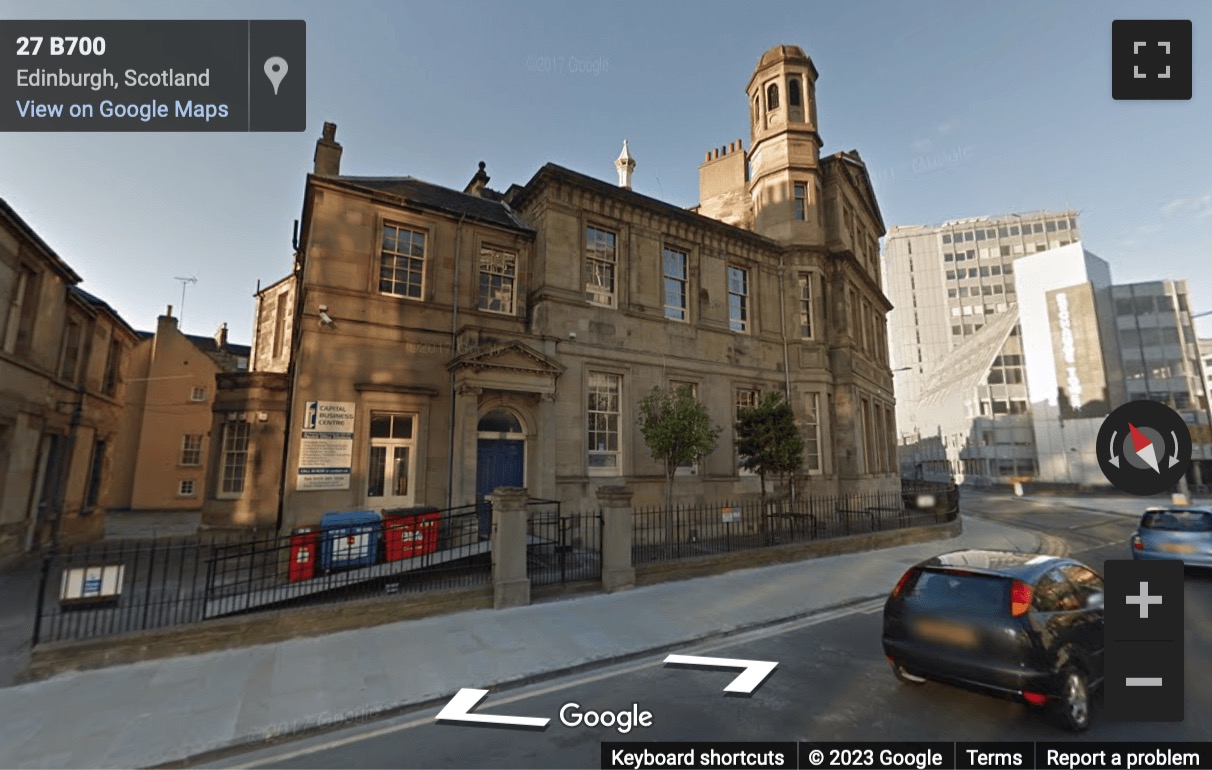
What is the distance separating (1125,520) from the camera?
2370 centimetres

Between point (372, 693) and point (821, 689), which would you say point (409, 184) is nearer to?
point (372, 693)

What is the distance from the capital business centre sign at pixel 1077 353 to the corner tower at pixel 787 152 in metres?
43.5

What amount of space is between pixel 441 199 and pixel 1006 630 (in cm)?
1612

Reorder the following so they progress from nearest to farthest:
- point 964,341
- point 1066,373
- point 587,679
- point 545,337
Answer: point 587,679, point 545,337, point 1066,373, point 964,341

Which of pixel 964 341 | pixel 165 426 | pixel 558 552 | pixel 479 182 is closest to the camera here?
pixel 558 552

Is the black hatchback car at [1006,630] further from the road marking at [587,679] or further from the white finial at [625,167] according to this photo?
the white finial at [625,167]

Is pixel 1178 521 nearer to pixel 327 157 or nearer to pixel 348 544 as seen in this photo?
pixel 348 544

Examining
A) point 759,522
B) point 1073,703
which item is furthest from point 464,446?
point 1073,703

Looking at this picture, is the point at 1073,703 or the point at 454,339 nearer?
the point at 1073,703

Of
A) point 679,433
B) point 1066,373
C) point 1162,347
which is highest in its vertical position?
point 1162,347

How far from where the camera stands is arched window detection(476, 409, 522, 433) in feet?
46.6

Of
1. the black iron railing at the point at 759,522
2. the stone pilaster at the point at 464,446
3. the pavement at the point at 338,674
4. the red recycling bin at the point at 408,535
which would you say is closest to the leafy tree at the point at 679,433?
the black iron railing at the point at 759,522

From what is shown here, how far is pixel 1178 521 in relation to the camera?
439 inches

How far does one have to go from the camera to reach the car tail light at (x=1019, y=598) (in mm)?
4688
